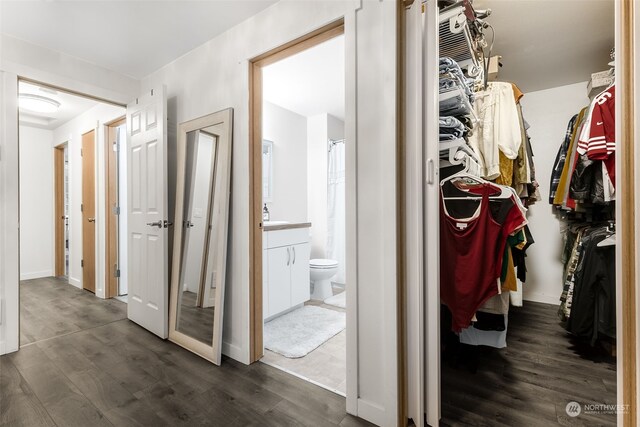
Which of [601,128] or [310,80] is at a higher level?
[310,80]

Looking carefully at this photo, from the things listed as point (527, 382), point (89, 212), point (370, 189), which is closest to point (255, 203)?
point (370, 189)

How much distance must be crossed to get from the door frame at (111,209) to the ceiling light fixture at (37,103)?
64cm

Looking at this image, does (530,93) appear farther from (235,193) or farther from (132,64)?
(132,64)

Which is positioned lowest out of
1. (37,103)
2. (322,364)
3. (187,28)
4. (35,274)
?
(322,364)

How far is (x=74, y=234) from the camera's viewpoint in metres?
4.27

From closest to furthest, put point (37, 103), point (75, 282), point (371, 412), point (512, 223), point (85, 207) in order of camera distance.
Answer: point (371, 412)
point (512, 223)
point (37, 103)
point (85, 207)
point (75, 282)

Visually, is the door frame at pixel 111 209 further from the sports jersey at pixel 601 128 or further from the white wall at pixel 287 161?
the sports jersey at pixel 601 128

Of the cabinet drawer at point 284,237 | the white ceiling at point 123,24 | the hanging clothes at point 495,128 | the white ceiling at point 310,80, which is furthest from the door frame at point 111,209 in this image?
the hanging clothes at point 495,128

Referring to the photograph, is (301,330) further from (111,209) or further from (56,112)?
(56,112)

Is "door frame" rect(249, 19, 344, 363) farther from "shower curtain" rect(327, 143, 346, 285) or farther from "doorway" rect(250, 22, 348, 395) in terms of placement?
"shower curtain" rect(327, 143, 346, 285)

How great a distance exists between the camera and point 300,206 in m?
4.37

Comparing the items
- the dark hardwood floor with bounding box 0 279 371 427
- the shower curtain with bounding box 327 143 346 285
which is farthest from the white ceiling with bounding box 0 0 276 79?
the dark hardwood floor with bounding box 0 279 371 427

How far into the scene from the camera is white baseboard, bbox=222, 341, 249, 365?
2.11m

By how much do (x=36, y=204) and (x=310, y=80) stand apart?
16.3 feet
